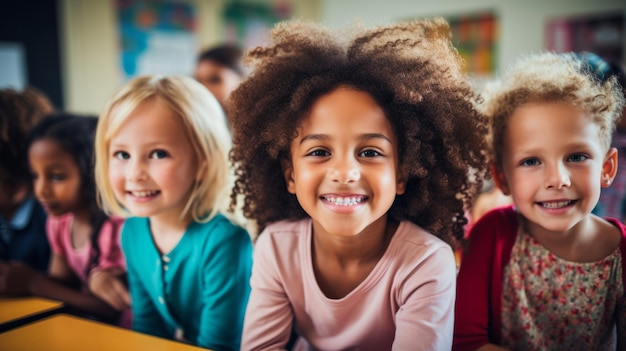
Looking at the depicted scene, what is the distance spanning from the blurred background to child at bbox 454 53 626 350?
2.49 metres

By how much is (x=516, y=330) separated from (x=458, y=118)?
0.47 metres

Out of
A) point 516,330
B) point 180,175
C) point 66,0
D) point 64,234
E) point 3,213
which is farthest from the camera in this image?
point 66,0

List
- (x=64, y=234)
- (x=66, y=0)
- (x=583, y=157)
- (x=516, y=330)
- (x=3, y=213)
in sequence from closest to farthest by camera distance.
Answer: (x=583, y=157) < (x=516, y=330) < (x=64, y=234) < (x=3, y=213) < (x=66, y=0)

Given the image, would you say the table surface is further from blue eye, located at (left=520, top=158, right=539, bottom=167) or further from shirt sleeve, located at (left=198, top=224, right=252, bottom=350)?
blue eye, located at (left=520, top=158, right=539, bottom=167)

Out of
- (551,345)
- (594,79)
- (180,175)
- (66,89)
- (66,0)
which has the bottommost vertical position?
(551,345)

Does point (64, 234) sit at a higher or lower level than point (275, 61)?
lower

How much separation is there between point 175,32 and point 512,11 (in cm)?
340

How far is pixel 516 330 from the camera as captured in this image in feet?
3.57

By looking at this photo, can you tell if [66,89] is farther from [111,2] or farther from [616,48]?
[616,48]

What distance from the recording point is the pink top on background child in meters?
1.60

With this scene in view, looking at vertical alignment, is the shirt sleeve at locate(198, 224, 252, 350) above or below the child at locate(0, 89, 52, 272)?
below

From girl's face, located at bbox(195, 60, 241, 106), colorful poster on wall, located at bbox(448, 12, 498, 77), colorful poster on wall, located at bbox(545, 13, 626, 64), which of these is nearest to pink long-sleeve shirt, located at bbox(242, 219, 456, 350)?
girl's face, located at bbox(195, 60, 241, 106)

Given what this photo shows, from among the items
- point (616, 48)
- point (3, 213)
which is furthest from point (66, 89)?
point (616, 48)

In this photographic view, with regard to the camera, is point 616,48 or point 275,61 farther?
point 616,48
